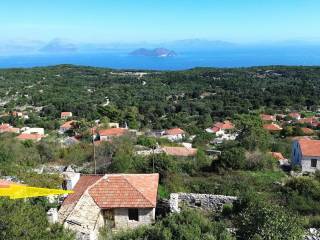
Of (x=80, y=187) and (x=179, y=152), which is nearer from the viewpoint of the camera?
(x=80, y=187)

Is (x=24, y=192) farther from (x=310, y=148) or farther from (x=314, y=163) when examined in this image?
(x=310, y=148)

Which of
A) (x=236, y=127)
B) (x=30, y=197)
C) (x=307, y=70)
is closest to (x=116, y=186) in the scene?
(x=30, y=197)

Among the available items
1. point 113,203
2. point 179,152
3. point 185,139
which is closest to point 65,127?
point 185,139

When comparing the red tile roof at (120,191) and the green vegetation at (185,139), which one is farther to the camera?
the red tile roof at (120,191)

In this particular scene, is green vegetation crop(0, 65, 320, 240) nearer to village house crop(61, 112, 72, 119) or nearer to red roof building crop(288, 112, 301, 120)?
village house crop(61, 112, 72, 119)

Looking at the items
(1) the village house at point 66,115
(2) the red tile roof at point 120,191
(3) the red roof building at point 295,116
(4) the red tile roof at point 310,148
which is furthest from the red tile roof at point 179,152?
(1) the village house at point 66,115

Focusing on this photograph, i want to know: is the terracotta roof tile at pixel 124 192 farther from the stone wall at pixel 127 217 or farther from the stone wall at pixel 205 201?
the stone wall at pixel 205 201

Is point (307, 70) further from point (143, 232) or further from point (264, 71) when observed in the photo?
point (143, 232)
